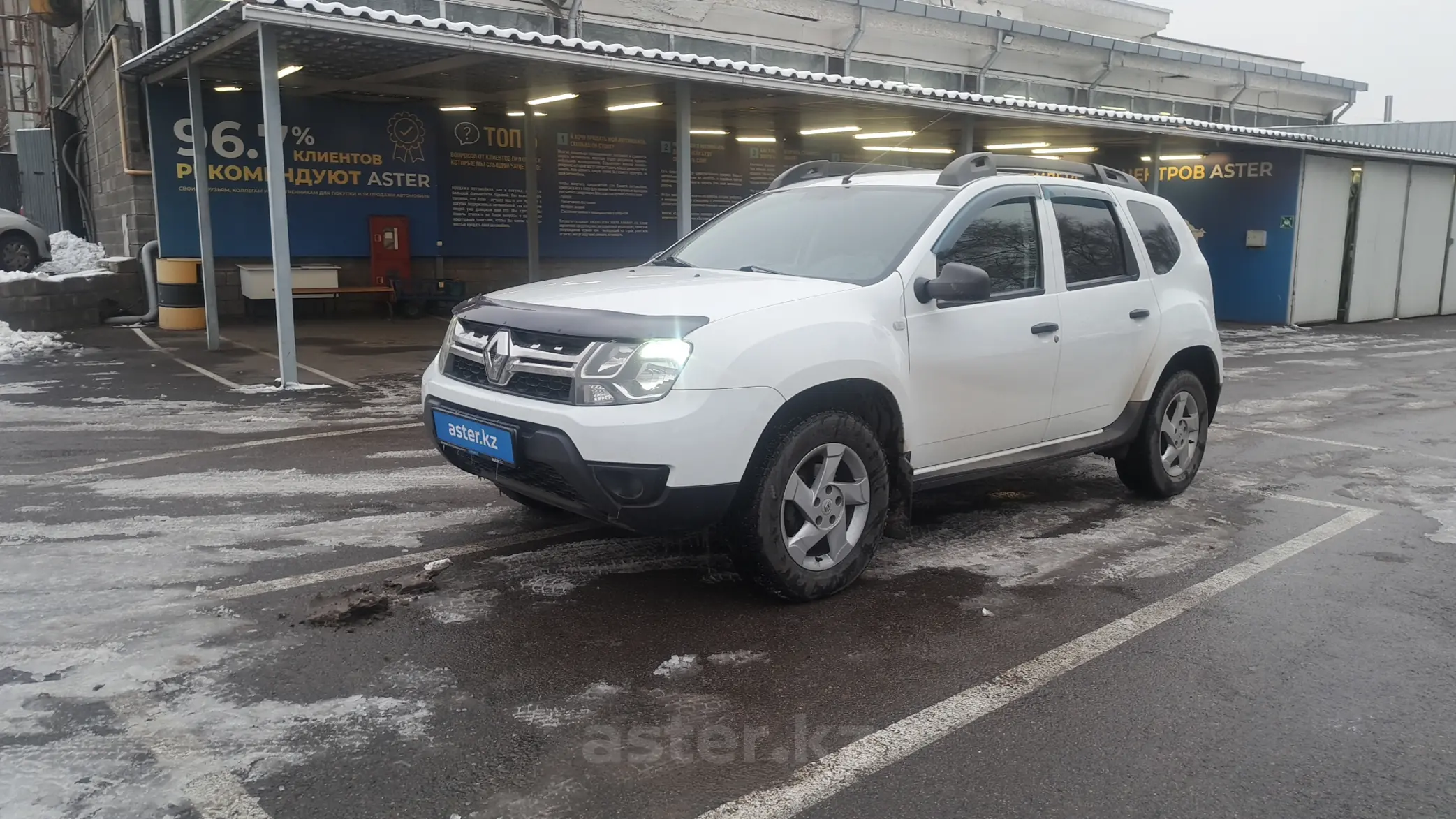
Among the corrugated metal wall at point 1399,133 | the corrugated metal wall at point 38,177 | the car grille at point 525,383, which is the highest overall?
the corrugated metal wall at point 1399,133

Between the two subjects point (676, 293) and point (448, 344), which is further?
point (448, 344)

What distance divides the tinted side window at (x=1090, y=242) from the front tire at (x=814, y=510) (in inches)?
69.6

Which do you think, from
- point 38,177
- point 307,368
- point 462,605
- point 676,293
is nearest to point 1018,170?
point 676,293

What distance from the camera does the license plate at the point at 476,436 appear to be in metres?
4.14

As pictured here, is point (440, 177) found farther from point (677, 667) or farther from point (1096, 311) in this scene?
point (677, 667)

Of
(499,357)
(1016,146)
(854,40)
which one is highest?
(854,40)

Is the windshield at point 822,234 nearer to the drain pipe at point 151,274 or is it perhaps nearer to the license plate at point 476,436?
the license plate at point 476,436

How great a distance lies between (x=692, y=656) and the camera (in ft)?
12.6

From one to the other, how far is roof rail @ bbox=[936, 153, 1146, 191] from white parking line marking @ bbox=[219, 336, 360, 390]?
261 inches

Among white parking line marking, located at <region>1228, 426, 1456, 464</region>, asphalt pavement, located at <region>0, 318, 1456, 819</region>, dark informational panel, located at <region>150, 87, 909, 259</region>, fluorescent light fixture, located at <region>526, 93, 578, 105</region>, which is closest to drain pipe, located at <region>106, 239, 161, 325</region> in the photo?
dark informational panel, located at <region>150, 87, 909, 259</region>

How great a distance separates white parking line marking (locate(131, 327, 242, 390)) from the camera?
9.94m

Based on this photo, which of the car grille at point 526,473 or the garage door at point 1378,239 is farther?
the garage door at point 1378,239

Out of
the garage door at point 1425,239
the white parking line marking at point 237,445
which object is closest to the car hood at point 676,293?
the white parking line marking at point 237,445

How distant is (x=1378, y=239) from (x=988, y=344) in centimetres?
1917
